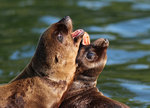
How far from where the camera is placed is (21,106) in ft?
27.6

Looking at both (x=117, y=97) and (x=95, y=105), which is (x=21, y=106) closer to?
(x=95, y=105)

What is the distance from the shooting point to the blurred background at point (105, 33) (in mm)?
12281

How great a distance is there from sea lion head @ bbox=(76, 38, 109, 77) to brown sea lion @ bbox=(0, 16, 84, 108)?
543 mm

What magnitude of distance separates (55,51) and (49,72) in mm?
335

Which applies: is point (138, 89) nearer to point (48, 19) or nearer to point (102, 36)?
point (102, 36)

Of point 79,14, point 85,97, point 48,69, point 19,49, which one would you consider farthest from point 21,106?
point 79,14

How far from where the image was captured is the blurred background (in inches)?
484

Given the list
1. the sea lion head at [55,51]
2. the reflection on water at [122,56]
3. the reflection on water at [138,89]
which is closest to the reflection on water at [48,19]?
the reflection on water at [122,56]

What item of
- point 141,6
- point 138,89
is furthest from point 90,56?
point 141,6

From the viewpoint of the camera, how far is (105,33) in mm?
16969

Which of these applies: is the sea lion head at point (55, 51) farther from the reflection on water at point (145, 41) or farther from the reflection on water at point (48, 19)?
the reflection on water at point (48, 19)

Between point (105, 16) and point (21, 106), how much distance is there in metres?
11.2

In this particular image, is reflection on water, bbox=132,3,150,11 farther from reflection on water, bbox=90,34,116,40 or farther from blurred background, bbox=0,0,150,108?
reflection on water, bbox=90,34,116,40

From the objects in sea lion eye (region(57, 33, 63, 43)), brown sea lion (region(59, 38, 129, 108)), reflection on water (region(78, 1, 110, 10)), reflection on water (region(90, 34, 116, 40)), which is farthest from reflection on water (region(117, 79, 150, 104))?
reflection on water (region(78, 1, 110, 10))
